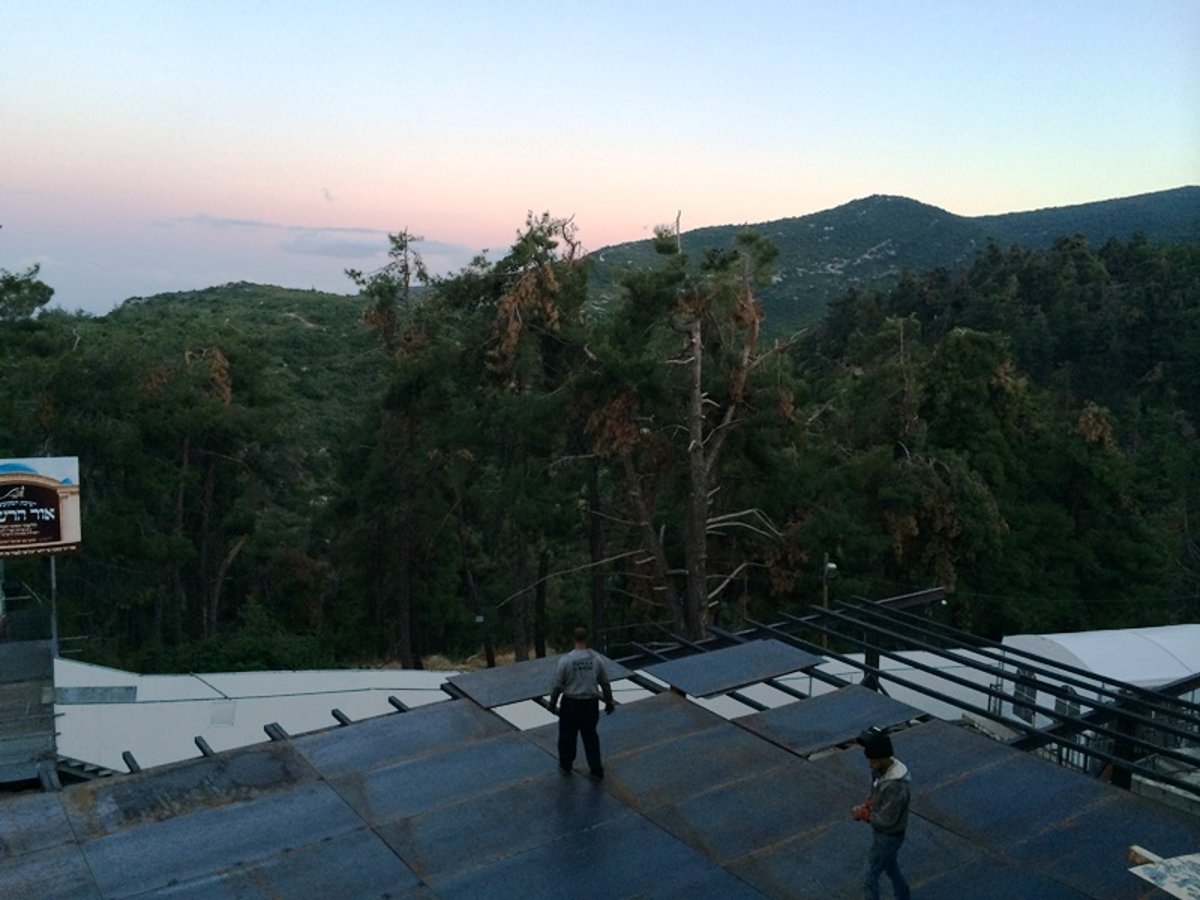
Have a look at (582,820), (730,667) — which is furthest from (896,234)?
(582,820)

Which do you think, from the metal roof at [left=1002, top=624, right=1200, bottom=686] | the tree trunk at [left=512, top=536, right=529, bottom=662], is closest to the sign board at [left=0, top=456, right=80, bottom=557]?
the tree trunk at [left=512, top=536, right=529, bottom=662]

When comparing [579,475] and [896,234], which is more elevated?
[896,234]

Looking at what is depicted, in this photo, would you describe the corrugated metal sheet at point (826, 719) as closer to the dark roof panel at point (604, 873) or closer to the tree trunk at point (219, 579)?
the dark roof panel at point (604, 873)

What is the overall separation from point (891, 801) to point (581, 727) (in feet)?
8.58

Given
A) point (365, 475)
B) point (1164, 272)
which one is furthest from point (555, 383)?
point (1164, 272)

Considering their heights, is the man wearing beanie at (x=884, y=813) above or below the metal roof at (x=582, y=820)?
above

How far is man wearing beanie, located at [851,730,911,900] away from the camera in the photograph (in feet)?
19.6

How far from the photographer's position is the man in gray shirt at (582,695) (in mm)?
7789

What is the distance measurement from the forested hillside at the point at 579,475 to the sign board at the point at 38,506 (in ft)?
35.7

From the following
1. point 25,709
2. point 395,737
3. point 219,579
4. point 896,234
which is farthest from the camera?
point 896,234

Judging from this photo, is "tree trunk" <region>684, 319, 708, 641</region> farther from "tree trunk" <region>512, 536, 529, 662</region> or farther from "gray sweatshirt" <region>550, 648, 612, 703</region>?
"gray sweatshirt" <region>550, 648, 612, 703</region>

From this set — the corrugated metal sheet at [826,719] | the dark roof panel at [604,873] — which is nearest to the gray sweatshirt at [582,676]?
the dark roof panel at [604,873]

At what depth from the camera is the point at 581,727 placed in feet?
25.7

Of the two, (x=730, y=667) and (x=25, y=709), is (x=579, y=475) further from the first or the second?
(x=730, y=667)
